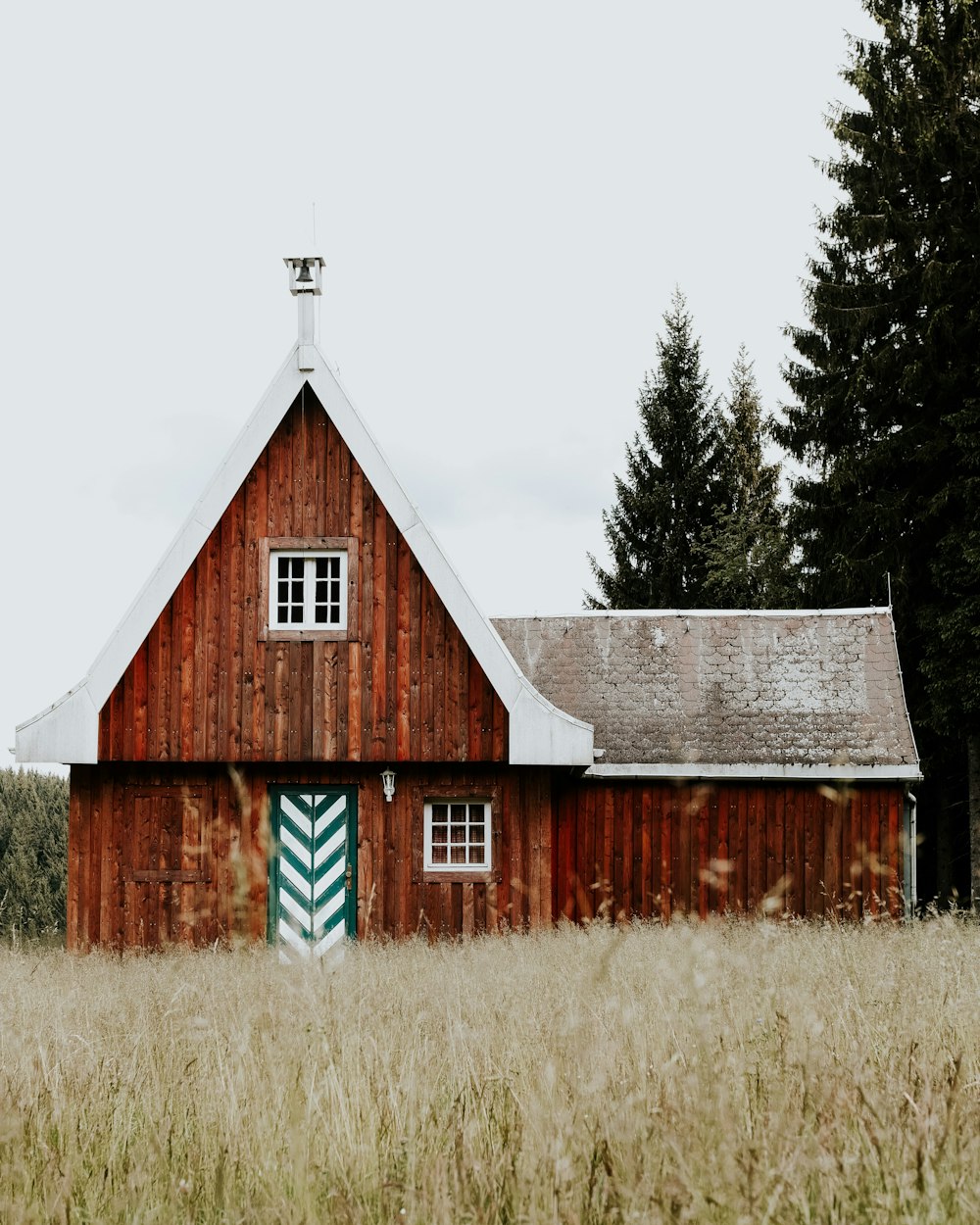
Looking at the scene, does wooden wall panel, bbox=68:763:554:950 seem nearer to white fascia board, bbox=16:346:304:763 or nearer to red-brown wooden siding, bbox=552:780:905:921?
white fascia board, bbox=16:346:304:763

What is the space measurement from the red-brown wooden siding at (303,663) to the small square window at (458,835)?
3.29ft

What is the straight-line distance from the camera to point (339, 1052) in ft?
17.3

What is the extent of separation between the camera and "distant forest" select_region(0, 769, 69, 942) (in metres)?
39.2

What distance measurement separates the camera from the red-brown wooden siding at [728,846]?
651 inches

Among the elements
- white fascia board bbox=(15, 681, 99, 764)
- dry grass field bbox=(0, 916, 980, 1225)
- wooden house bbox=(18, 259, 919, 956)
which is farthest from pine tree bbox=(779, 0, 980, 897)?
dry grass field bbox=(0, 916, 980, 1225)

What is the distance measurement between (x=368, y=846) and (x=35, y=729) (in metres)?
3.97

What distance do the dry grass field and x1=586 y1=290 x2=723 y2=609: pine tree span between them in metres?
28.0

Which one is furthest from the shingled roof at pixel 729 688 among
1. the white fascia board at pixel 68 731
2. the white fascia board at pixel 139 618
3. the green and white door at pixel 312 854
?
the white fascia board at pixel 68 731

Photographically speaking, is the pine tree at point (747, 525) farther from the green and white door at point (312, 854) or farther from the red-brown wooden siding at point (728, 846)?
the green and white door at point (312, 854)

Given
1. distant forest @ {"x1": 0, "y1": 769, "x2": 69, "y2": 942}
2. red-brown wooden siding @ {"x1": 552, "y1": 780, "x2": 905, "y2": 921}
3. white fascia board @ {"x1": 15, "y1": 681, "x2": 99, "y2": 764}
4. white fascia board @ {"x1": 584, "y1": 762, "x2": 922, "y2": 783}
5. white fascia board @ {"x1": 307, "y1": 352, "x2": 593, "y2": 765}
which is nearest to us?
white fascia board @ {"x1": 307, "y1": 352, "x2": 593, "y2": 765}

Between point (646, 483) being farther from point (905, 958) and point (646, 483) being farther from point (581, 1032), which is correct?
point (581, 1032)

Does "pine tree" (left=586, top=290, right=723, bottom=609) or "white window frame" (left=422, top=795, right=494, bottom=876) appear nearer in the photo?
"white window frame" (left=422, top=795, right=494, bottom=876)

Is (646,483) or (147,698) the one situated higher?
(646,483)

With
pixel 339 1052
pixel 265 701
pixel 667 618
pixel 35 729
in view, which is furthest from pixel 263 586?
pixel 339 1052
